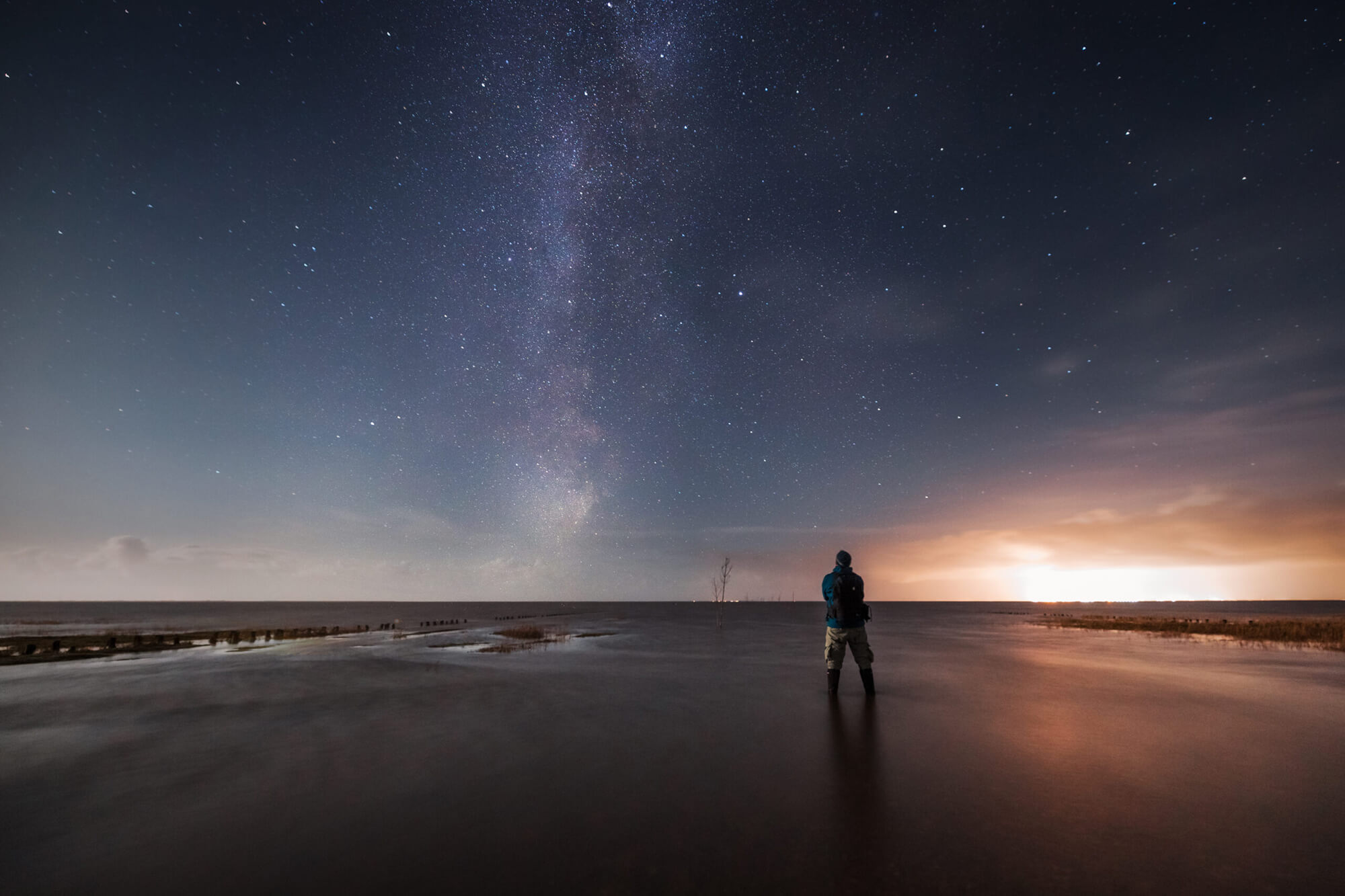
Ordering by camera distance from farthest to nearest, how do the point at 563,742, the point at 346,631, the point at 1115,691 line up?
the point at 346,631 → the point at 1115,691 → the point at 563,742

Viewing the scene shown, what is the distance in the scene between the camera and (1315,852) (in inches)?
215

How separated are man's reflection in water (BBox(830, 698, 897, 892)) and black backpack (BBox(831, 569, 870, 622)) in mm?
2218

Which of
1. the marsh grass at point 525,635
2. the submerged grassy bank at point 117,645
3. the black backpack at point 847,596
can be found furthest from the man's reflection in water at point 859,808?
the submerged grassy bank at point 117,645

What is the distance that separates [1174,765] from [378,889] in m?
10.6

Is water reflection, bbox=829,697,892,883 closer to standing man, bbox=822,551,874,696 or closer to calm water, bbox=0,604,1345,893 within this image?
calm water, bbox=0,604,1345,893

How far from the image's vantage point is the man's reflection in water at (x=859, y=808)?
5.16m

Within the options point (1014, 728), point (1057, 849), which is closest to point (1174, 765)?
point (1014, 728)

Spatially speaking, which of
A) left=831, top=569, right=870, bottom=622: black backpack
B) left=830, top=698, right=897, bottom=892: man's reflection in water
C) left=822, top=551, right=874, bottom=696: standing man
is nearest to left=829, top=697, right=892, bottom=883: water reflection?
left=830, top=698, right=897, bottom=892: man's reflection in water

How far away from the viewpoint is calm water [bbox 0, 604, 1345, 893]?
5.25 m

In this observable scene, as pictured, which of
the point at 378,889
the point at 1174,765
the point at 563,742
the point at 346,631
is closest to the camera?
the point at 378,889

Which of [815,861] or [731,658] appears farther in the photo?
[731,658]

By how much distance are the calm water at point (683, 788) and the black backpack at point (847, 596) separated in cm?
207

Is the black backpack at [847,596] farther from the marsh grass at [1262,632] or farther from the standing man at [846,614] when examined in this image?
the marsh grass at [1262,632]

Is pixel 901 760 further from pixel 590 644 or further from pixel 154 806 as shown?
pixel 590 644
